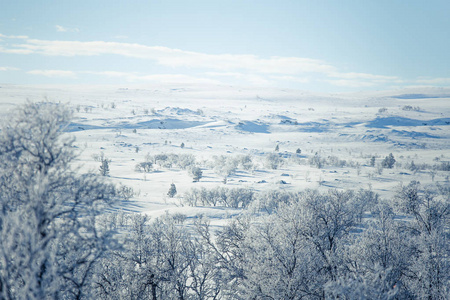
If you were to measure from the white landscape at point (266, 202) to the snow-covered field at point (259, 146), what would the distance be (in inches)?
17.7

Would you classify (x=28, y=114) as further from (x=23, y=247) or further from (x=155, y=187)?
(x=155, y=187)

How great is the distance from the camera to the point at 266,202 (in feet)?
134

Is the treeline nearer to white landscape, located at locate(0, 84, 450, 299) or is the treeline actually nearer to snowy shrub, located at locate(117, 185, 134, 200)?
white landscape, located at locate(0, 84, 450, 299)

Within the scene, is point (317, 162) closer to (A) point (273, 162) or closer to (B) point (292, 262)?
(A) point (273, 162)

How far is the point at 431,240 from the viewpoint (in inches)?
604

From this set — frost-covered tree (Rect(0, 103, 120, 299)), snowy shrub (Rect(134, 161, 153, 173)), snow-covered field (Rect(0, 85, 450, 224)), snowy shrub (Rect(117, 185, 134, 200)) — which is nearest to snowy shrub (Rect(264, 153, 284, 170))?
snow-covered field (Rect(0, 85, 450, 224))

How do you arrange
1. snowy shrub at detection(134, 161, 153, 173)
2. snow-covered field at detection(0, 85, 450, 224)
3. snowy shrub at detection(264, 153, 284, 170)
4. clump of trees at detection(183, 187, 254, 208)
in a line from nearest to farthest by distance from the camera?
clump of trees at detection(183, 187, 254, 208) < snow-covered field at detection(0, 85, 450, 224) < snowy shrub at detection(134, 161, 153, 173) < snowy shrub at detection(264, 153, 284, 170)

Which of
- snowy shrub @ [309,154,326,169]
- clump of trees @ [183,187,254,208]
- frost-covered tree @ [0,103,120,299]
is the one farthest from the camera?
snowy shrub @ [309,154,326,169]

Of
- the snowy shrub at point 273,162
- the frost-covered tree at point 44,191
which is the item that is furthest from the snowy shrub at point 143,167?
the frost-covered tree at point 44,191

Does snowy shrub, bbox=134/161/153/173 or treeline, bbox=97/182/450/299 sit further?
snowy shrub, bbox=134/161/153/173

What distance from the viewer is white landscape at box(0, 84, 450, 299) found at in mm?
13453

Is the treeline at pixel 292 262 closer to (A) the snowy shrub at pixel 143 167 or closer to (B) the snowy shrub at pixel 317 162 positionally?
(A) the snowy shrub at pixel 143 167

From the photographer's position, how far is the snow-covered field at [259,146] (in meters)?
53.6

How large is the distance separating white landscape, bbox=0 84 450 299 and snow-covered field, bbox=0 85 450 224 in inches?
17.7
